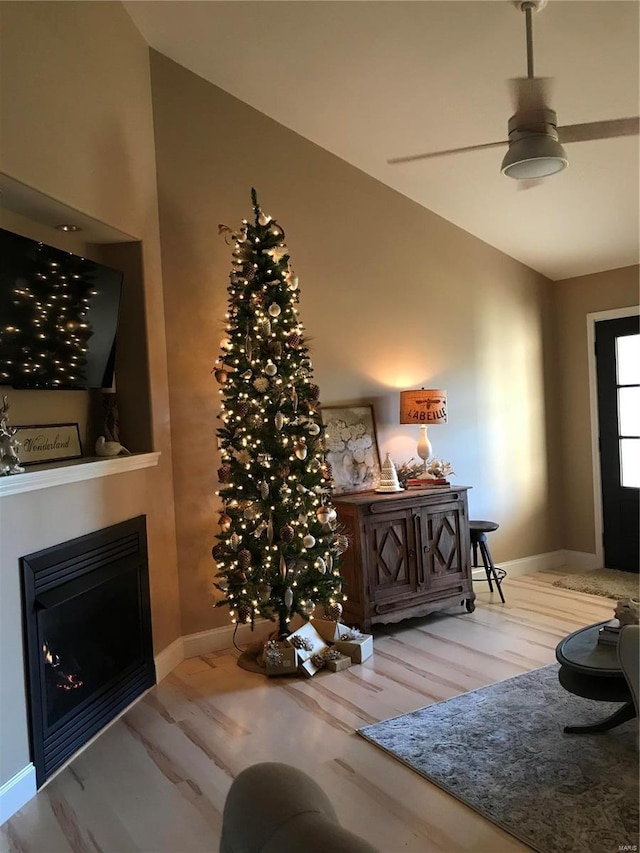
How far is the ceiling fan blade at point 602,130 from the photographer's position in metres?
2.70

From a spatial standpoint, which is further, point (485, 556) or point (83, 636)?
point (485, 556)

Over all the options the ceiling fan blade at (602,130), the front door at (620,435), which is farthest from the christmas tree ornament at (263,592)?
the front door at (620,435)

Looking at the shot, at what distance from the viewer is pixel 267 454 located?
13.0 feet

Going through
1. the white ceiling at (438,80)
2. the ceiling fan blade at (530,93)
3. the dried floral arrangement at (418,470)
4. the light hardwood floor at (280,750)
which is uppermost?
the white ceiling at (438,80)

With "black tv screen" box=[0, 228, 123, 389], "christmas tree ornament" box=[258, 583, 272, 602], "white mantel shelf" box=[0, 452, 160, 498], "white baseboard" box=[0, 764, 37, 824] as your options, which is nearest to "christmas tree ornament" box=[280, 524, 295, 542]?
"christmas tree ornament" box=[258, 583, 272, 602]

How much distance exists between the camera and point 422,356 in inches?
213

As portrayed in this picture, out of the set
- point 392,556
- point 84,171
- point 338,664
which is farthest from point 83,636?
point 84,171

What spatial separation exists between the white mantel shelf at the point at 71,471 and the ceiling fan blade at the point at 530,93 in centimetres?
256

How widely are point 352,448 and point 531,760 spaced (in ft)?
8.25

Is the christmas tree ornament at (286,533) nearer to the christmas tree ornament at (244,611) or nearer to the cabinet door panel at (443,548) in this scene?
the christmas tree ornament at (244,611)

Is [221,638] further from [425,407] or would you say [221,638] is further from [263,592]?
[425,407]

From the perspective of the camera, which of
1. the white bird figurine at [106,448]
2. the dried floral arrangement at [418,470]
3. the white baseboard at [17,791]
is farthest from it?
the dried floral arrangement at [418,470]

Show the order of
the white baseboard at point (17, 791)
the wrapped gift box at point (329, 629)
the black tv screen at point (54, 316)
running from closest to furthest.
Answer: the white baseboard at point (17, 791) → the black tv screen at point (54, 316) → the wrapped gift box at point (329, 629)

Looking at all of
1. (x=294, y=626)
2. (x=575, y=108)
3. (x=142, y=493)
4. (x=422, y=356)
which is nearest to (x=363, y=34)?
(x=575, y=108)
